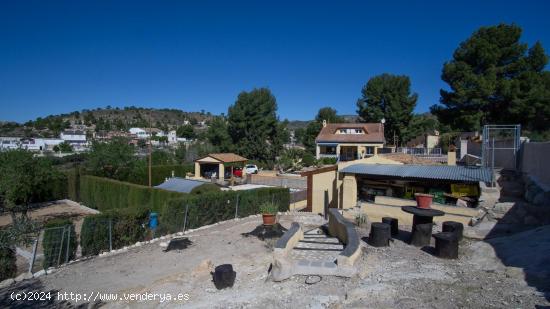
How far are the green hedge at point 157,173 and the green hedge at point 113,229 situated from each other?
1882cm

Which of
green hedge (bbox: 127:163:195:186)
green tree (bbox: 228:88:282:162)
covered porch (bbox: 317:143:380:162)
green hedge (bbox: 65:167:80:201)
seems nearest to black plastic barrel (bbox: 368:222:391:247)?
green hedge (bbox: 65:167:80:201)

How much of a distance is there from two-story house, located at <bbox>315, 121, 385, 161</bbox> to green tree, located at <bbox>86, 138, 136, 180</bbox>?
23.9 meters

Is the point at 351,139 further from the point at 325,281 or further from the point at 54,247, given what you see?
the point at 325,281

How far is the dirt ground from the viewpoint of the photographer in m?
5.81

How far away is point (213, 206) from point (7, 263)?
7.74 meters

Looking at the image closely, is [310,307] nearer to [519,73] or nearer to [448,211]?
[448,211]

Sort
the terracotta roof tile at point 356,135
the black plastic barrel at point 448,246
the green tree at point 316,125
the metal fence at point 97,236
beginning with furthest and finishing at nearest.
A: the green tree at point 316,125, the terracotta roof tile at point 356,135, the metal fence at point 97,236, the black plastic barrel at point 448,246

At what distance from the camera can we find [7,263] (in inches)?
375

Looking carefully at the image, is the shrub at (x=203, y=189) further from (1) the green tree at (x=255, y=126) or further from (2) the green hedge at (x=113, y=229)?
(1) the green tree at (x=255, y=126)

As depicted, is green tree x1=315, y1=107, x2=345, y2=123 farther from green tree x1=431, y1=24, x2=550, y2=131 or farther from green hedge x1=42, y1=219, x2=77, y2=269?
green hedge x1=42, y1=219, x2=77, y2=269

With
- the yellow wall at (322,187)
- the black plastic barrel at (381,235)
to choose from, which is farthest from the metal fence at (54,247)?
the yellow wall at (322,187)

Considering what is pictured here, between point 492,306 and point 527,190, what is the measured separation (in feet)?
27.6

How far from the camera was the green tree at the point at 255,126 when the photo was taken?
4791cm

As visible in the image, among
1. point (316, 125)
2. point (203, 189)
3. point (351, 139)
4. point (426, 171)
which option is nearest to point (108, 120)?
point (316, 125)
